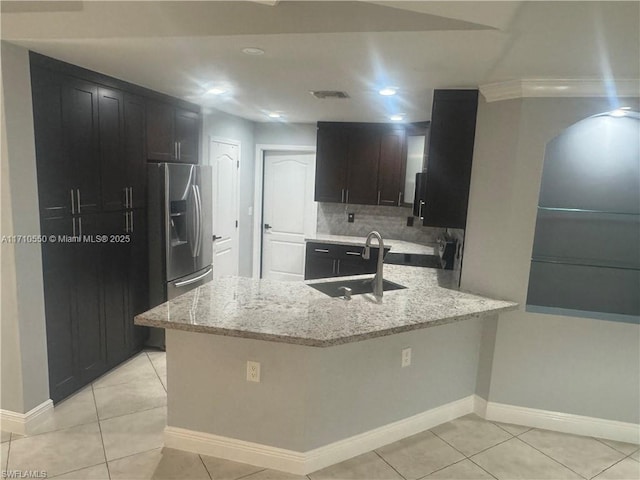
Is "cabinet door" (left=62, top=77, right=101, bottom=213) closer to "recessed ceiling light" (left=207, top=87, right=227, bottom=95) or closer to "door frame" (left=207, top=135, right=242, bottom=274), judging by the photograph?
"recessed ceiling light" (left=207, top=87, right=227, bottom=95)

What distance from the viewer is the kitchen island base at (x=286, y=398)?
2.25 metres

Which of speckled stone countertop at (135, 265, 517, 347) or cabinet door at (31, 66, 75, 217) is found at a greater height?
cabinet door at (31, 66, 75, 217)

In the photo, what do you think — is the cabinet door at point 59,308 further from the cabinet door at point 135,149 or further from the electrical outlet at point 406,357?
the electrical outlet at point 406,357

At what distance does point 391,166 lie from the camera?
5.00 metres

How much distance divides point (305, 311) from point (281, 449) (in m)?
0.75

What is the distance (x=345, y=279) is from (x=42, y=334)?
1969 mm

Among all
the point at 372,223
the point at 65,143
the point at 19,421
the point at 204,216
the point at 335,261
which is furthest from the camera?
the point at 372,223

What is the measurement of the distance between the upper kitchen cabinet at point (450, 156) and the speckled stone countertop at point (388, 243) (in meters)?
1.65

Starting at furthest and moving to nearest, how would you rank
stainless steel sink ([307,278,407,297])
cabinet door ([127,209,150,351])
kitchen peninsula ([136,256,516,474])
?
cabinet door ([127,209,150,351]) < stainless steel sink ([307,278,407,297]) < kitchen peninsula ([136,256,516,474])

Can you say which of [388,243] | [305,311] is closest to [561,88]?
[305,311]

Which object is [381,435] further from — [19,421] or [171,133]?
[171,133]

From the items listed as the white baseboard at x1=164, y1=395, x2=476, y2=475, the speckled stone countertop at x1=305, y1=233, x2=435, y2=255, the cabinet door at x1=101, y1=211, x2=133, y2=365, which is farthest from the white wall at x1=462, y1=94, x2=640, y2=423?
the cabinet door at x1=101, y1=211, x2=133, y2=365

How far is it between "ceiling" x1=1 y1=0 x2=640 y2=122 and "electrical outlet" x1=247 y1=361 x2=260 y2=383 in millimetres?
1630

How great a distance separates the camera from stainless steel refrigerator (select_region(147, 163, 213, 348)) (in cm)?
348
